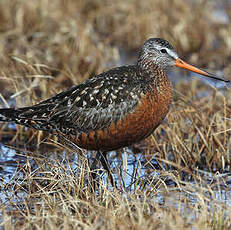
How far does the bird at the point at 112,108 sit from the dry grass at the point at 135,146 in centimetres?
→ 30

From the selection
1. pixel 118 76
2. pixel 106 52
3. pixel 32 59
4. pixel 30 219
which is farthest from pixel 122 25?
pixel 30 219

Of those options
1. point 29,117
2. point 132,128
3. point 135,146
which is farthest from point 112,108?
point 135,146

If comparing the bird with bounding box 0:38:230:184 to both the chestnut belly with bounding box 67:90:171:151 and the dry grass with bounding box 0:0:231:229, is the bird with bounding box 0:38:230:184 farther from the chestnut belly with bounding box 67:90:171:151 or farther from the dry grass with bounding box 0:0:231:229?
→ the dry grass with bounding box 0:0:231:229

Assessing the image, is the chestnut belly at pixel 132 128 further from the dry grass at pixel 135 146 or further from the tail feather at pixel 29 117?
the tail feather at pixel 29 117

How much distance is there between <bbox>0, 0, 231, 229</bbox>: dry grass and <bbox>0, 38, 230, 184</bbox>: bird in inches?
11.7

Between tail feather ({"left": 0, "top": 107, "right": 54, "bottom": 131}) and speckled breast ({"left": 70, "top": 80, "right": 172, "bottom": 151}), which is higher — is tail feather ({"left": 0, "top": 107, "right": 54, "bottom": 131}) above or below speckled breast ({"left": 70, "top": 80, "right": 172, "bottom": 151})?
above

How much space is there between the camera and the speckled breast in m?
5.66

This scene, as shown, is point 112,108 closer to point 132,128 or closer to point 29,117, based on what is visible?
point 132,128

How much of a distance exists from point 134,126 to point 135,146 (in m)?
1.50

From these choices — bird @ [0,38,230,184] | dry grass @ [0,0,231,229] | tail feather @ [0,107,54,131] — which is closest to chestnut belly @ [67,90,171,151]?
bird @ [0,38,230,184]

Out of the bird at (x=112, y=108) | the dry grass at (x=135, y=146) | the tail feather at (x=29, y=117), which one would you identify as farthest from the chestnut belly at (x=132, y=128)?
the tail feather at (x=29, y=117)

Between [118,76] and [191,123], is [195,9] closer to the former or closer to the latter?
[191,123]

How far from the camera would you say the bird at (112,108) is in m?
5.70

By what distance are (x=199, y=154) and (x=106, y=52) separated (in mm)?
3486
